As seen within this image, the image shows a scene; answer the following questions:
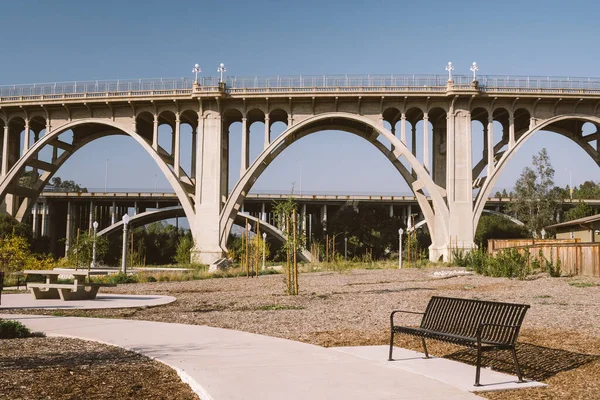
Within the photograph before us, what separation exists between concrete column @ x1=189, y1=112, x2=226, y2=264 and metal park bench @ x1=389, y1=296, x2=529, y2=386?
3446 centimetres

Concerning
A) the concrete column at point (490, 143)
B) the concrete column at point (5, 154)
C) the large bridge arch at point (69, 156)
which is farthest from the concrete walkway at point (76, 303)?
the concrete column at point (5, 154)

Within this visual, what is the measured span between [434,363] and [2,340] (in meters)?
6.10

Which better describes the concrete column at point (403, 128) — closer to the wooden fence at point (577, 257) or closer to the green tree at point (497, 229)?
the wooden fence at point (577, 257)

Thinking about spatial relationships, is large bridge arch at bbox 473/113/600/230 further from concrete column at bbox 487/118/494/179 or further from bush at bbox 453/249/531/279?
bush at bbox 453/249/531/279

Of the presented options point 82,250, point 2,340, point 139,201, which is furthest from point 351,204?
point 2,340

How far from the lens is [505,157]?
41469 mm

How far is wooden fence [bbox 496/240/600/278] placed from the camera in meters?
23.7

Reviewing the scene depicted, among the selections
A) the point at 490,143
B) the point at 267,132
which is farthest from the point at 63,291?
the point at 490,143

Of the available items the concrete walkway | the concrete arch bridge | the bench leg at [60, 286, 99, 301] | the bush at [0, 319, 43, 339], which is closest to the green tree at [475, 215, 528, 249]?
the concrete arch bridge

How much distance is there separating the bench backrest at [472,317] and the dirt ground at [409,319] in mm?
452

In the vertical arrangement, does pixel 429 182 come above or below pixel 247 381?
above

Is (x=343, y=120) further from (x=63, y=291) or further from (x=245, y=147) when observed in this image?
(x=63, y=291)

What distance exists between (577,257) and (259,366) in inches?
849

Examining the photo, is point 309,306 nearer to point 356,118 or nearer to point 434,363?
point 434,363
